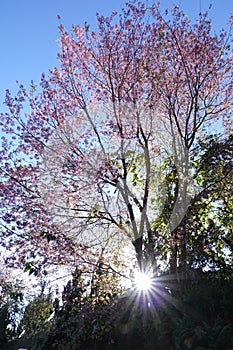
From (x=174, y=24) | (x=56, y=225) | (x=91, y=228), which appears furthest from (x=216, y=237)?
(x=174, y=24)

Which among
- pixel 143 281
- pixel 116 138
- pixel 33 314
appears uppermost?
pixel 116 138

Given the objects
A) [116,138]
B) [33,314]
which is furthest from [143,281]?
[33,314]

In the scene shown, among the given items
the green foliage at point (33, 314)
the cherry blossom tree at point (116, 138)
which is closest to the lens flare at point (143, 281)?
the cherry blossom tree at point (116, 138)

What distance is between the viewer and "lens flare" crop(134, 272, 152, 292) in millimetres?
6754

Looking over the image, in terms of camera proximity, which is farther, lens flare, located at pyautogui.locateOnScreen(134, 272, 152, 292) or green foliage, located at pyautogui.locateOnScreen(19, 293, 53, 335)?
green foliage, located at pyautogui.locateOnScreen(19, 293, 53, 335)

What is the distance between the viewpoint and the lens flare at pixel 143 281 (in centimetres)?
675

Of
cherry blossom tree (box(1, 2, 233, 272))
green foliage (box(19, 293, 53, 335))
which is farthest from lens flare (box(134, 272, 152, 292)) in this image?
green foliage (box(19, 293, 53, 335))

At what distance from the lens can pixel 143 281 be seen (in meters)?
6.86

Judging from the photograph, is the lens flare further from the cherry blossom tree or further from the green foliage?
the green foliage

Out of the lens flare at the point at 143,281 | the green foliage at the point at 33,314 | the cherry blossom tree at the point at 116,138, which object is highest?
the cherry blossom tree at the point at 116,138

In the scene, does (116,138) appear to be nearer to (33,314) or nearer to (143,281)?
(143,281)

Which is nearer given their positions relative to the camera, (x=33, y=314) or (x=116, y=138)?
(x=116, y=138)

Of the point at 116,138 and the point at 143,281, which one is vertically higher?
the point at 116,138

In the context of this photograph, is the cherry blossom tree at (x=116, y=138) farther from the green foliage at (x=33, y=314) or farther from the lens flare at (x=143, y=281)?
the green foliage at (x=33, y=314)
